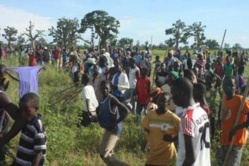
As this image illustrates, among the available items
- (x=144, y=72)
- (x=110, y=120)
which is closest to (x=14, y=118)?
(x=110, y=120)

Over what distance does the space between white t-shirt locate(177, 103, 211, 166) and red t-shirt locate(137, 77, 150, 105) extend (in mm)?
5141

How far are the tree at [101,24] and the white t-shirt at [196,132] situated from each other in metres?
46.7

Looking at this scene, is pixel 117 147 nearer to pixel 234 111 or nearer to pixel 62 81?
pixel 234 111

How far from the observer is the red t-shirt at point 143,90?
27.9 ft

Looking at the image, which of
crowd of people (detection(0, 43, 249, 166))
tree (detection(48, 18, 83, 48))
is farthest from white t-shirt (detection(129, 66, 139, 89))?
tree (detection(48, 18, 83, 48))

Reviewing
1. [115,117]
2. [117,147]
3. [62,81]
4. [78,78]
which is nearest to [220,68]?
[78,78]

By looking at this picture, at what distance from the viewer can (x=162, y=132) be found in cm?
449

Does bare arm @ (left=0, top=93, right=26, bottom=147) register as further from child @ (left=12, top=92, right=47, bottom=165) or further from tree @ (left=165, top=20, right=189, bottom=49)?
tree @ (left=165, top=20, right=189, bottom=49)

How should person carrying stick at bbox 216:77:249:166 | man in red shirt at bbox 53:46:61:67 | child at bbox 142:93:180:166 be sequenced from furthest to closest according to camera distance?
man in red shirt at bbox 53:46:61:67, person carrying stick at bbox 216:77:249:166, child at bbox 142:93:180:166

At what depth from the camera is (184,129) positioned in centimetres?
321

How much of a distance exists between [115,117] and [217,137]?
6.73ft

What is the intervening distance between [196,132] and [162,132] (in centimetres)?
129

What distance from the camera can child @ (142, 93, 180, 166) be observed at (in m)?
4.45

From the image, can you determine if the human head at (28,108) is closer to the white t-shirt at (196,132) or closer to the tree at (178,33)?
the white t-shirt at (196,132)
